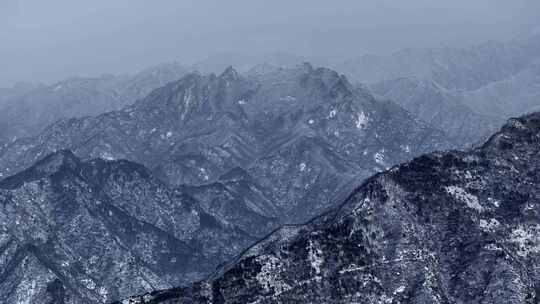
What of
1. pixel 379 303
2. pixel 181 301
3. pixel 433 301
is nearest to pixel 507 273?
pixel 433 301

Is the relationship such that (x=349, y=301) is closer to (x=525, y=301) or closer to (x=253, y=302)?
(x=253, y=302)

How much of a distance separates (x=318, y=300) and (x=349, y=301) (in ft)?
24.9

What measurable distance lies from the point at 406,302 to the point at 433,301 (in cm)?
660

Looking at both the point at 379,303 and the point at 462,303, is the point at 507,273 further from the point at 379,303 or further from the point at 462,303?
the point at 379,303

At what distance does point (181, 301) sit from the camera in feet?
654

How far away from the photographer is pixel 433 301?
655 feet

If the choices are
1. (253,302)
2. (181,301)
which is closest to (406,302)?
(253,302)

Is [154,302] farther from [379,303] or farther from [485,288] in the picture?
[485,288]

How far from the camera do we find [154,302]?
19888 cm

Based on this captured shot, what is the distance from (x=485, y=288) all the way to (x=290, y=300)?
4799 cm

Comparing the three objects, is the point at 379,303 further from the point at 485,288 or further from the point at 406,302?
the point at 485,288

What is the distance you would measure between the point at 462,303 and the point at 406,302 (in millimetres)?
13628

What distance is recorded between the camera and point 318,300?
19962 cm

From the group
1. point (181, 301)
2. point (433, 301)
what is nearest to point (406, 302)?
point (433, 301)
